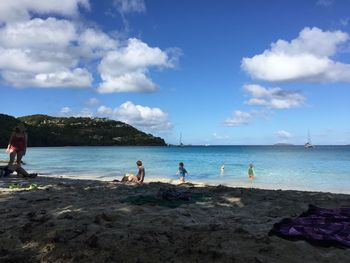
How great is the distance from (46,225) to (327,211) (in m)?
4.97

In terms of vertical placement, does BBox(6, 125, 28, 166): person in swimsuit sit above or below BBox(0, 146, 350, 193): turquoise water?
above

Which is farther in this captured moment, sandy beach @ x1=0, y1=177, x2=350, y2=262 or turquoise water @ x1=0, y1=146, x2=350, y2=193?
turquoise water @ x1=0, y1=146, x2=350, y2=193

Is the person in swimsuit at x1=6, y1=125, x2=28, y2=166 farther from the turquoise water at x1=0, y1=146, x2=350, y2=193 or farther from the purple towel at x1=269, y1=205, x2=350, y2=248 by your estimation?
the turquoise water at x1=0, y1=146, x2=350, y2=193

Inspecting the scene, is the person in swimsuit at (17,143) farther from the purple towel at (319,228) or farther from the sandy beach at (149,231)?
the purple towel at (319,228)

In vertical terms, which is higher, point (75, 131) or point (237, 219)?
point (75, 131)

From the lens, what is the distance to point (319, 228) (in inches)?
244

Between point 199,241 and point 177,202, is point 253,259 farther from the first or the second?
point 177,202

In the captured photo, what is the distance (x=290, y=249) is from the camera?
5297 millimetres

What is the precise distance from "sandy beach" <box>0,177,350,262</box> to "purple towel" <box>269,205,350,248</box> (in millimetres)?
203

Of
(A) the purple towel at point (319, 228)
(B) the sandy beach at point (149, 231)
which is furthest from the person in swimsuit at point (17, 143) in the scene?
(A) the purple towel at point (319, 228)

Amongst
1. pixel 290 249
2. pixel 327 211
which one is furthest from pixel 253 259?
pixel 327 211

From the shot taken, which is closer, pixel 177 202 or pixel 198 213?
pixel 198 213

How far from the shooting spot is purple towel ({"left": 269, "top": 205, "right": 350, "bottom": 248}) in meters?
5.62

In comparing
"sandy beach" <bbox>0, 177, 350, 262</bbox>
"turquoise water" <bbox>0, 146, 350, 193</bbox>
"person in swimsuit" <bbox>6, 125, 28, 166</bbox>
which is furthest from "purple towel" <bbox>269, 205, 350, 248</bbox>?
"turquoise water" <bbox>0, 146, 350, 193</bbox>
